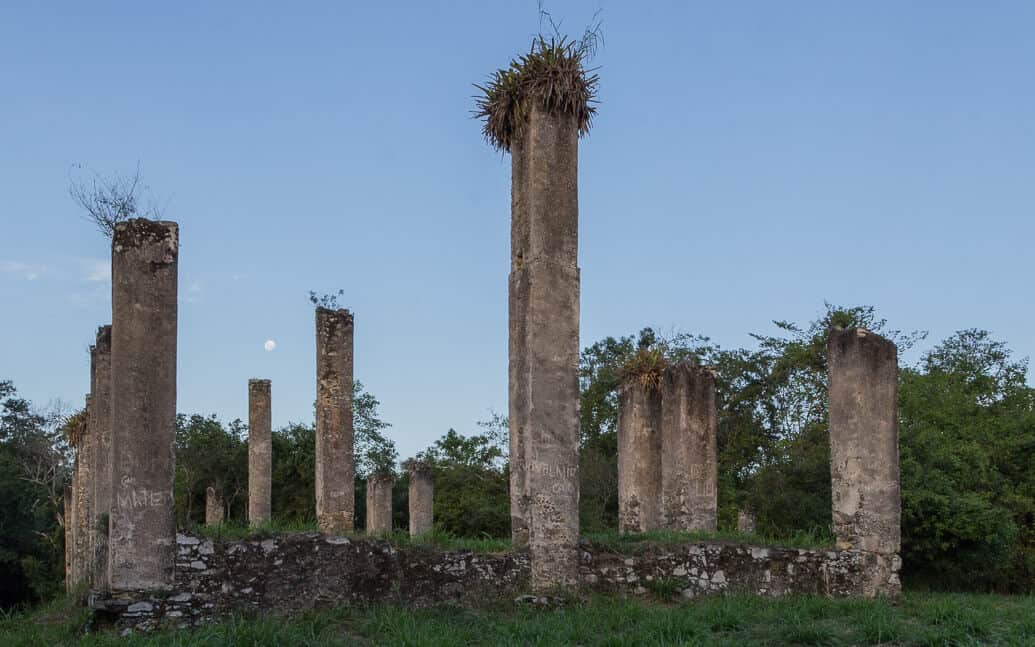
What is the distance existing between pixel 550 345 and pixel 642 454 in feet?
27.8

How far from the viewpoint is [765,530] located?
25969mm

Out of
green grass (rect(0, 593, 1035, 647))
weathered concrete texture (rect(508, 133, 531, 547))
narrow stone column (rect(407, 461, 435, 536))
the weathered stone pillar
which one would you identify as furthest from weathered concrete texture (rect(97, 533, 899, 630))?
narrow stone column (rect(407, 461, 435, 536))

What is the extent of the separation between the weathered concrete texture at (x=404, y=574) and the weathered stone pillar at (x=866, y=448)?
0.23 meters

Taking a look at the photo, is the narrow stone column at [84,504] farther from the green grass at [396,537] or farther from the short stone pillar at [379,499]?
the short stone pillar at [379,499]

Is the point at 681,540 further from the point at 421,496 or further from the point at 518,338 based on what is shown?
the point at 421,496

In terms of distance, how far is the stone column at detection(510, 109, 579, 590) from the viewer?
13406mm

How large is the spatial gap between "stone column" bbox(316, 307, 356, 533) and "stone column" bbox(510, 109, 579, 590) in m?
4.86

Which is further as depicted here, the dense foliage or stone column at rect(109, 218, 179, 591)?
Result: the dense foliage

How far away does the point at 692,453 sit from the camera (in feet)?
66.5

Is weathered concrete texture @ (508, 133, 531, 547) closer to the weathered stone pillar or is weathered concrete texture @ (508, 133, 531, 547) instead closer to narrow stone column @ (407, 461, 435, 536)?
the weathered stone pillar

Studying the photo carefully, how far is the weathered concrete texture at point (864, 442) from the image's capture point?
15.3m

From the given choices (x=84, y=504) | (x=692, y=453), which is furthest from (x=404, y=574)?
(x=84, y=504)

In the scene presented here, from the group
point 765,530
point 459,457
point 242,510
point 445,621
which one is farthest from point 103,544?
point 242,510

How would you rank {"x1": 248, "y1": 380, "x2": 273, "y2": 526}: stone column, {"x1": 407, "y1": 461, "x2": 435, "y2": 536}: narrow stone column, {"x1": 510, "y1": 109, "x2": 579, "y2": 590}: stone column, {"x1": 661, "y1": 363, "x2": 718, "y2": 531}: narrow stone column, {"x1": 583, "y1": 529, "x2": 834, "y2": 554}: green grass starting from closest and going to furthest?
{"x1": 510, "y1": 109, "x2": 579, "y2": 590}: stone column → {"x1": 583, "y1": 529, "x2": 834, "y2": 554}: green grass → {"x1": 661, "y1": 363, "x2": 718, "y2": 531}: narrow stone column → {"x1": 248, "y1": 380, "x2": 273, "y2": 526}: stone column → {"x1": 407, "y1": 461, "x2": 435, "y2": 536}: narrow stone column
